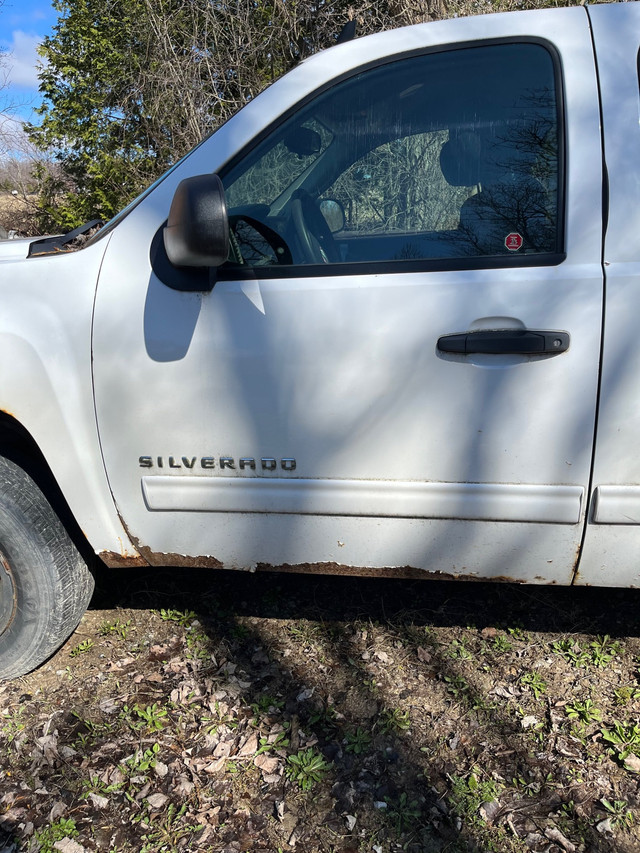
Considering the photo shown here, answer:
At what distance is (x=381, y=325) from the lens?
203cm

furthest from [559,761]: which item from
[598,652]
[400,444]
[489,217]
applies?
[489,217]

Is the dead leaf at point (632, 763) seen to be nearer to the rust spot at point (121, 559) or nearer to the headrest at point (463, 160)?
the rust spot at point (121, 559)

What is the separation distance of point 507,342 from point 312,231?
0.74 m

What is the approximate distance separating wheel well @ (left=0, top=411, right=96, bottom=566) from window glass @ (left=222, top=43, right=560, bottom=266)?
3.54 ft

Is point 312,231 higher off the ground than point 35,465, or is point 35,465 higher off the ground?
point 312,231

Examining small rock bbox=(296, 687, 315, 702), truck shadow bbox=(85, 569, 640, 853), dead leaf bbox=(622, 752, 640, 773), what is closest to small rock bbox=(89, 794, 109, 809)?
truck shadow bbox=(85, 569, 640, 853)

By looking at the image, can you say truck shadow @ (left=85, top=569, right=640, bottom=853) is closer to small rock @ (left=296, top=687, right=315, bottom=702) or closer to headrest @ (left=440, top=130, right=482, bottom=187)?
small rock @ (left=296, top=687, right=315, bottom=702)

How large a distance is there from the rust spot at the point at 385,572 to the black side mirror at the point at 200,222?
1.02m

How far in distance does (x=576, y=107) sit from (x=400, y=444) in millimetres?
1087

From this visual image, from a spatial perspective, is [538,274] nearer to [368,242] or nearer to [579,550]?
[368,242]

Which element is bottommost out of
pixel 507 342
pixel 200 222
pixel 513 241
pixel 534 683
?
pixel 534 683

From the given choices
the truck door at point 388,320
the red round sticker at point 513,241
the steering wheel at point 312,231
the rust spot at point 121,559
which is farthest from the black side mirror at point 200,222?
the rust spot at point 121,559

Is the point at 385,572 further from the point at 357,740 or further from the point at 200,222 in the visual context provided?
the point at 200,222

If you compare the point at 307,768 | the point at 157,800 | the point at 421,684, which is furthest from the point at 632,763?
the point at 157,800
